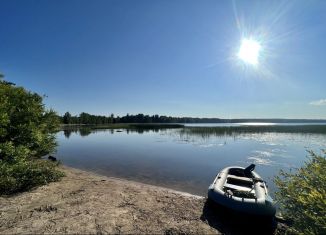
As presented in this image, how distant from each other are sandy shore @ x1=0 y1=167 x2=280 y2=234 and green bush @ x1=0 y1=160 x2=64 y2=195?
1.61ft

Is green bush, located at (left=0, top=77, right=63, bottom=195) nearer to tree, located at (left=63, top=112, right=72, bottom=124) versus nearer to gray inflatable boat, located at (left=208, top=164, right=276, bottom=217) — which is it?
gray inflatable boat, located at (left=208, top=164, right=276, bottom=217)

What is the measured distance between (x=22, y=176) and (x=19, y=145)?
1.32 metres

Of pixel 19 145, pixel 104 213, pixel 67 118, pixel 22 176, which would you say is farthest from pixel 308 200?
pixel 67 118

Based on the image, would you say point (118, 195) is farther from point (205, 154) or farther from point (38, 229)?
point (205, 154)

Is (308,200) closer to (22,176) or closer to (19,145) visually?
(22,176)

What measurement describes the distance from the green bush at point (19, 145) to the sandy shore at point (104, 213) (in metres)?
0.59

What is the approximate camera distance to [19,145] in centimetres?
866

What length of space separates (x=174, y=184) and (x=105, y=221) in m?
6.67

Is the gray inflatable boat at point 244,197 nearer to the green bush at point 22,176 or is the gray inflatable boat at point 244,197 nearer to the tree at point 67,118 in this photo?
the green bush at point 22,176

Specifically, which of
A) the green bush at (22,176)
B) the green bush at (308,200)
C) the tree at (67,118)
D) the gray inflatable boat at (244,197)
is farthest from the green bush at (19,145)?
the tree at (67,118)

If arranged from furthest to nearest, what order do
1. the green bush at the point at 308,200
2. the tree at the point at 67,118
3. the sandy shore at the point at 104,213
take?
the tree at the point at 67,118 → the sandy shore at the point at 104,213 → the green bush at the point at 308,200

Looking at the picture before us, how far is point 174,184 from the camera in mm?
11898

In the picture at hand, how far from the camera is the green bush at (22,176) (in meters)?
7.24

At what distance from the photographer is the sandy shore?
5344 millimetres
